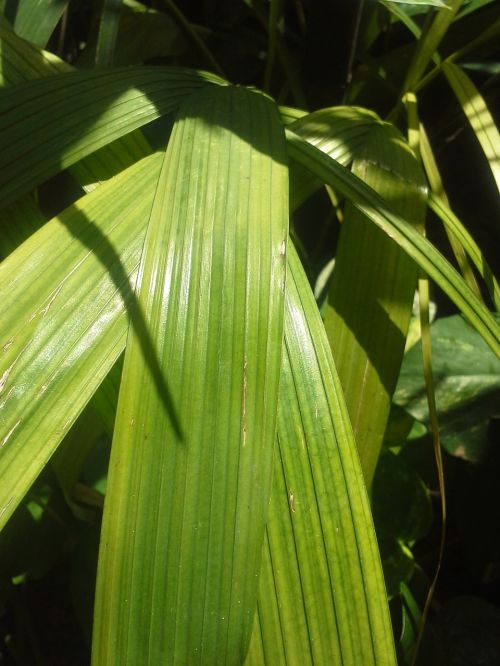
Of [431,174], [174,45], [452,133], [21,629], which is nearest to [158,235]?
A: [431,174]

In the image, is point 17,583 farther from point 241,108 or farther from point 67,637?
point 241,108

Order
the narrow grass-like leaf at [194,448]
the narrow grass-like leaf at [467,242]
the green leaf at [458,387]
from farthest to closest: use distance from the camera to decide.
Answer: the green leaf at [458,387] → the narrow grass-like leaf at [467,242] → the narrow grass-like leaf at [194,448]

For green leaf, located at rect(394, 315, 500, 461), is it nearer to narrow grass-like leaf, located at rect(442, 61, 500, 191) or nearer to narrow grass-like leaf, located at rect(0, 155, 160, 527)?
narrow grass-like leaf, located at rect(442, 61, 500, 191)

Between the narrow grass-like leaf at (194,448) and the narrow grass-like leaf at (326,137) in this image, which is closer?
the narrow grass-like leaf at (194,448)

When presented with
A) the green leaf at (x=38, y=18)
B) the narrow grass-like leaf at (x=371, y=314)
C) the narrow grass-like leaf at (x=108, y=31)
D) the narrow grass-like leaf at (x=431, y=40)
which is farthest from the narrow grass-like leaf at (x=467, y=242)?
the green leaf at (x=38, y=18)

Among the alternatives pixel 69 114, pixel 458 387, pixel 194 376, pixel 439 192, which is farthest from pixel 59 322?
pixel 458 387

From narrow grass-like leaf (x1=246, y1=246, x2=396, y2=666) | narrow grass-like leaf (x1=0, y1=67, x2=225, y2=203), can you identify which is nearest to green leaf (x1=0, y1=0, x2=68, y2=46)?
narrow grass-like leaf (x1=0, y1=67, x2=225, y2=203)

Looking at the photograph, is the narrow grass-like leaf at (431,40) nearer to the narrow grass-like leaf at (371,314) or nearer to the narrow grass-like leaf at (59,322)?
the narrow grass-like leaf at (371,314)

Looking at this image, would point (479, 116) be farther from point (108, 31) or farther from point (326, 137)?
point (108, 31)
